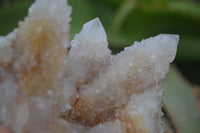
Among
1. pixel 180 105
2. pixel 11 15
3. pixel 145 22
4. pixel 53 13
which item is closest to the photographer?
pixel 53 13

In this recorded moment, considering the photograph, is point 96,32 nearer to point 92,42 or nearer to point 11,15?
point 92,42

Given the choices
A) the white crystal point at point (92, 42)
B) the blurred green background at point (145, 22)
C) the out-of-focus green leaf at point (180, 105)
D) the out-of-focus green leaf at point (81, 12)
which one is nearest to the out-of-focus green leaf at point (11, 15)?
the blurred green background at point (145, 22)

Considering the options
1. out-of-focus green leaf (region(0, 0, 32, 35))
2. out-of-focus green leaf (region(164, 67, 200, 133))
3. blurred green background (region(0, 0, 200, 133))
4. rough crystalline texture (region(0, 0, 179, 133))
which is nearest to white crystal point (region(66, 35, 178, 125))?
rough crystalline texture (region(0, 0, 179, 133))

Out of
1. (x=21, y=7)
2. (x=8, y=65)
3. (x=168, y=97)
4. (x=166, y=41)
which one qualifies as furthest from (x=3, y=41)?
(x=21, y=7)

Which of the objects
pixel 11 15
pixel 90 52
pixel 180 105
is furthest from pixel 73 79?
pixel 11 15

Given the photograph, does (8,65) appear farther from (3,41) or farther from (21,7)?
(21,7)

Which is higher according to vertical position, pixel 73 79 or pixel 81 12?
pixel 73 79
